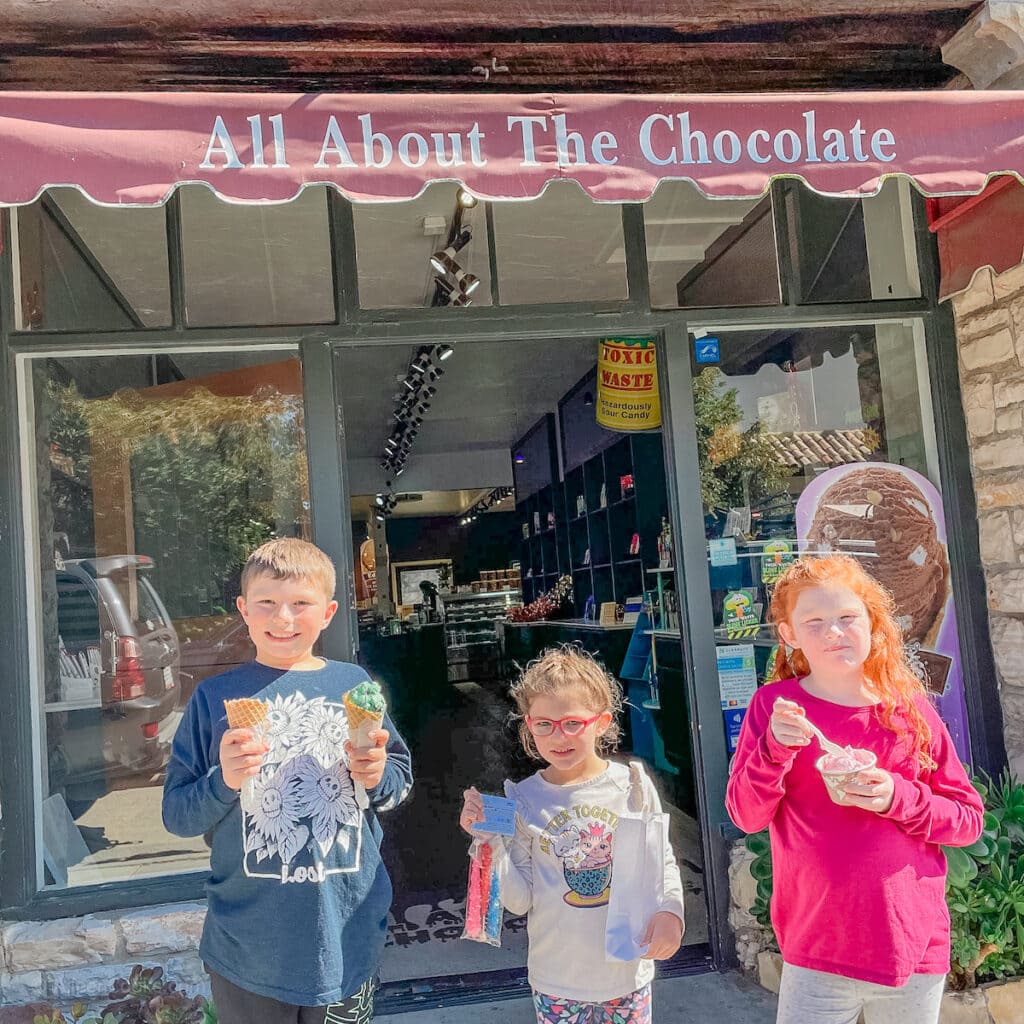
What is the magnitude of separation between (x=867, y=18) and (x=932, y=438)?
1678 millimetres

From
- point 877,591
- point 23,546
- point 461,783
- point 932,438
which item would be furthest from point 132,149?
point 461,783

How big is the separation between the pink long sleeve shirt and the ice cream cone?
0.83 metres

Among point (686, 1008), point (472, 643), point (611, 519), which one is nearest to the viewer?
point (686, 1008)

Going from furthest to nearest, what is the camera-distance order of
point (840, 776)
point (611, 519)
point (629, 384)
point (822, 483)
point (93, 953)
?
point (611, 519), point (629, 384), point (822, 483), point (93, 953), point (840, 776)

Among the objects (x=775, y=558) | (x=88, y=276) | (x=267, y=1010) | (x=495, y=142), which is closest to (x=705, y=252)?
(x=775, y=558)

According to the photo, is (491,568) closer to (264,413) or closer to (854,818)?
(264,413)

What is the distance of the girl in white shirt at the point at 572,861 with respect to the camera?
209cm

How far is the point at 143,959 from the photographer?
3244 mm

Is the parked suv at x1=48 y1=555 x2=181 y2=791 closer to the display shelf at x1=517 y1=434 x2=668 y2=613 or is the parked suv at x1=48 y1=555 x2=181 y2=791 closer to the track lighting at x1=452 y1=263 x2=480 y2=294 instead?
the track lighting at x1=452 y1=263 x2=480 y2=294

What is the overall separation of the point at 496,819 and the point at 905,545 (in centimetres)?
265

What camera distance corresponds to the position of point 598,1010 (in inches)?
83.8

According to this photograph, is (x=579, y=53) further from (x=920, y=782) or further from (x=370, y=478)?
(x=370, y=478)

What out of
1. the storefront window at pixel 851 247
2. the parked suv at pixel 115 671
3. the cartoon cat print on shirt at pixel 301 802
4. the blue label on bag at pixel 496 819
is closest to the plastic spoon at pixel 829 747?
the blue label on bag at pixel 496 819

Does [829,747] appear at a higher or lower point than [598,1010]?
higher
